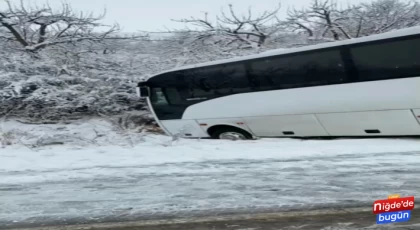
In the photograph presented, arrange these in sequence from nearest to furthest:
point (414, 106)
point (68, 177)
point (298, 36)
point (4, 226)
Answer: point (4, 226) < point (68, 177) < point (414, 106) < point (298, 36)

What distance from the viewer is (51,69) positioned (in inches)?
568

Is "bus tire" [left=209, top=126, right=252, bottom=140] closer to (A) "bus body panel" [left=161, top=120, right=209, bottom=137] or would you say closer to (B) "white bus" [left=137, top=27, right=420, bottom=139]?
(B) "white bus" [left=137, top=27, right=420, bottom=139]

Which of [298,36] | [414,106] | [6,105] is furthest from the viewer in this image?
[298,36]

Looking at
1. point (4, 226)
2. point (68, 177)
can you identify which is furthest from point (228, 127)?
point (4, 226)

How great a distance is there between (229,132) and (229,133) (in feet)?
0.11

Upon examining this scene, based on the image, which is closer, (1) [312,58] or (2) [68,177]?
(2) [68,177]

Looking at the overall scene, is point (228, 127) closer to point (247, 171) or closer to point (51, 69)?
point (247, 171)

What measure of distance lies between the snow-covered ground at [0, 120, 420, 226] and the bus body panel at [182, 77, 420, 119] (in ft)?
2.93

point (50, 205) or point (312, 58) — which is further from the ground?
point (312, 58)

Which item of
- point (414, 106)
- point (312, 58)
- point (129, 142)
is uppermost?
point (312, 58)

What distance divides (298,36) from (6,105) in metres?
12.6

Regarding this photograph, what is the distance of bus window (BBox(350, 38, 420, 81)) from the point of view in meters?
8.91

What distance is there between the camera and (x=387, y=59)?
9164mm

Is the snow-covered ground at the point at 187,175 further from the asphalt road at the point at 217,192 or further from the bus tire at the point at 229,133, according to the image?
the bus tire at the point at 229,133
